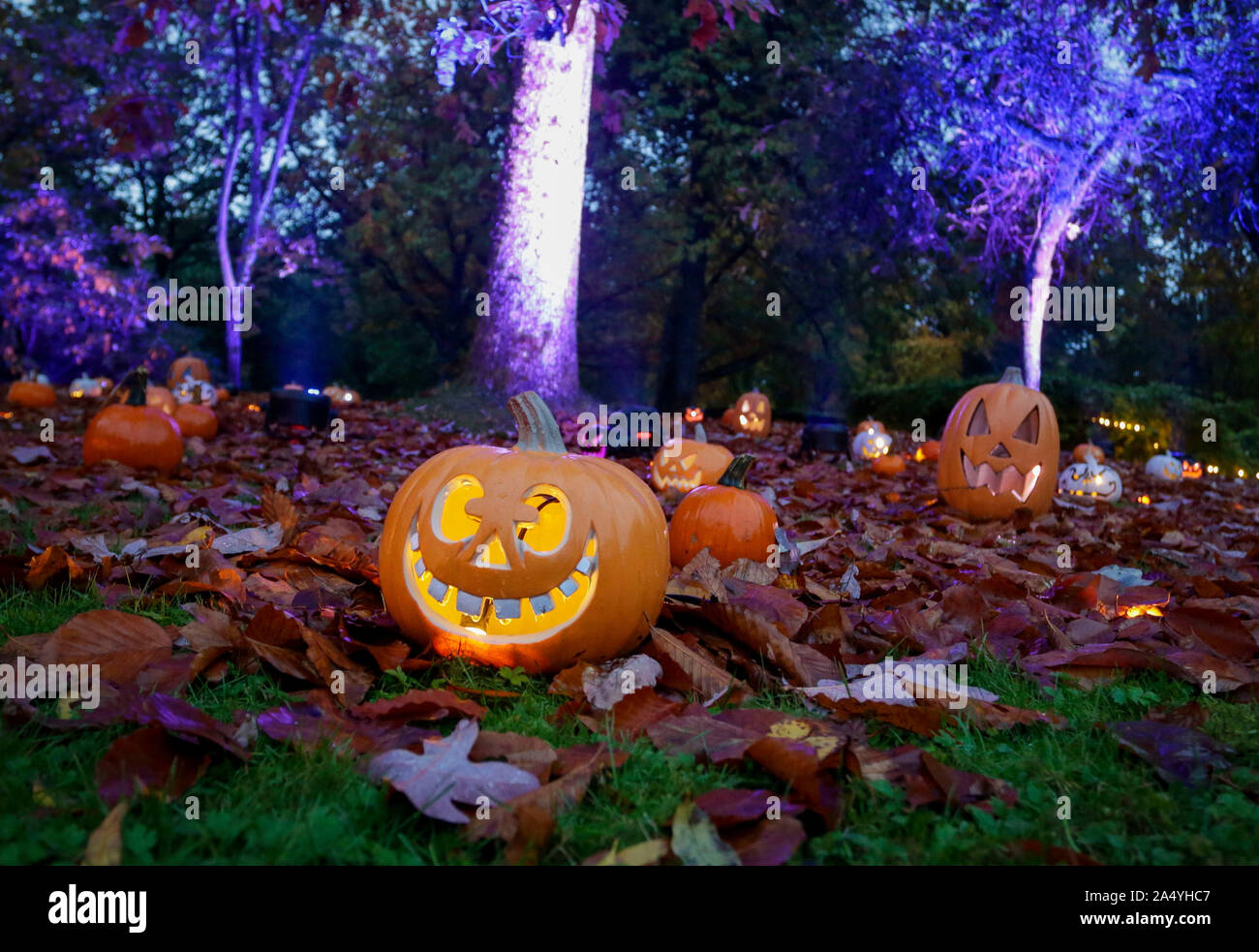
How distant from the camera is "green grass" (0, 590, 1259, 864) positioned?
140cm

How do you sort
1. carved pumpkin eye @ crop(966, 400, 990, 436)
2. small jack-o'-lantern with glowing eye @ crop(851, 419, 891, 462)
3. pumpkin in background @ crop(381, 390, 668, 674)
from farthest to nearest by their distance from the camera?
1. small jack-o'-lantern with glowing eye @ crop(851, 419, 891, 462)
2. carved pumpkin eye @ crop(966, 400, 990, 436)
3. pumpkin in background @ crop(381, 390, 668, 674)

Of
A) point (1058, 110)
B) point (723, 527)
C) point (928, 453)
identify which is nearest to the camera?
point (723, 527)

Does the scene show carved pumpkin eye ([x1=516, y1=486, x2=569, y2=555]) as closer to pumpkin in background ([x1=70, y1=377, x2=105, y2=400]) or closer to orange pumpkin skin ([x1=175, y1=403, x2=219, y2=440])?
orange pumpkin skin ([x1=175, y1=403, x2=219, y2=440])

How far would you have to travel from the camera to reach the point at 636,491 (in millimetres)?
2576

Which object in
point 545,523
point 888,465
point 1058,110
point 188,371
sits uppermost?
point 1058,110

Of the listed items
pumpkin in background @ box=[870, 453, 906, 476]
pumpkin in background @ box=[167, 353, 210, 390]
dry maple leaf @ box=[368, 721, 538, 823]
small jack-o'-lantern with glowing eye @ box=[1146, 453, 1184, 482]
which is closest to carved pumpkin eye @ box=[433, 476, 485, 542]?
dry maple leaf @ box=[368, 721, 538, 823]

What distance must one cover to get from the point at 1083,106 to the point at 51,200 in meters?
14.0

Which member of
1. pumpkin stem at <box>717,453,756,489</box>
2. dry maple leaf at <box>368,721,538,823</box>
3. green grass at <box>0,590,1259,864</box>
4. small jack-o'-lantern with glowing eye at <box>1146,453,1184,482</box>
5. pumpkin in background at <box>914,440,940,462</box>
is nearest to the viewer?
green grass at <box>0,590,1259,864</box>

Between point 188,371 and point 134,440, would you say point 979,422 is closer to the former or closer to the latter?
point 134,440

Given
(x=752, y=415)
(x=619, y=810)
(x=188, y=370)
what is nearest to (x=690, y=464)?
(x=619, y=810)

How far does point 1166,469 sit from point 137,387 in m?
9.02

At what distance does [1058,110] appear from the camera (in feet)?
35.5

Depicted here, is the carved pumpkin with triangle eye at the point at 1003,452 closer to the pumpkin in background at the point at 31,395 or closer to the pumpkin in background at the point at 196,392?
the pumpkin in background at the point at 196,392
